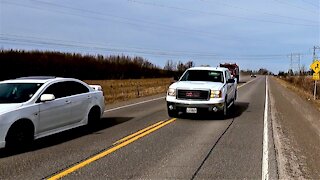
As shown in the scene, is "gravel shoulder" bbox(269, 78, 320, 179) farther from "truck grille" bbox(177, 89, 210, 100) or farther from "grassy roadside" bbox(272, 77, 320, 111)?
"grassy roadside" bbox(272, 77, 320, 111)

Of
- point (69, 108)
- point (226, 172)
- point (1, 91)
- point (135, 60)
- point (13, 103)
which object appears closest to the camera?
point (226, 172)

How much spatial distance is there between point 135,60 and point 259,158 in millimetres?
100468

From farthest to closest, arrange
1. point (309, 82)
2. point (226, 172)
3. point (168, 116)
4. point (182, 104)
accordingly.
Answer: point (309, 82) → point (168, 116) → point (182, 104) → point (226, 172)

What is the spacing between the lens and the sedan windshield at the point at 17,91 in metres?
9.18

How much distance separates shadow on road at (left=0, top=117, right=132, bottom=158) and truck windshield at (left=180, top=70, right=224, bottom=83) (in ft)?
10.9

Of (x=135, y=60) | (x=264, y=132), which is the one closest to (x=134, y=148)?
(x=264, y=132)

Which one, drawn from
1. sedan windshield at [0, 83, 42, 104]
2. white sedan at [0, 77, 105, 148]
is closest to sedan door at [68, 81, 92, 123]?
white sedan at [0, 77, 105, 148]

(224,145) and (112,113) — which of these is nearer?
(224,145)

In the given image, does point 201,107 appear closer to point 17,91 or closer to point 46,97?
point 46,97

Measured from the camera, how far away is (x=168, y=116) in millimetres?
15352

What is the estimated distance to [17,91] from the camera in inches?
376

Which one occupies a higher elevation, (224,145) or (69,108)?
(69,108)

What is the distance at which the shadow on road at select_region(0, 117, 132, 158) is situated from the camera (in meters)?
8.65

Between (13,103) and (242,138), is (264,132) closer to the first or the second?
(242,138)
